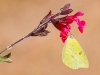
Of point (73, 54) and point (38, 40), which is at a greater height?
point (38, 40)

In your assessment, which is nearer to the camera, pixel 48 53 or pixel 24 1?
pixel 48 53

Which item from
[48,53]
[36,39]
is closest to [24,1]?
[36,39]

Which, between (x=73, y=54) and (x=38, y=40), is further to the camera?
(x=38, y=40)

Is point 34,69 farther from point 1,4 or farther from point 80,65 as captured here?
point 80,65

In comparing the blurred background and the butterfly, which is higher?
the blurred background
